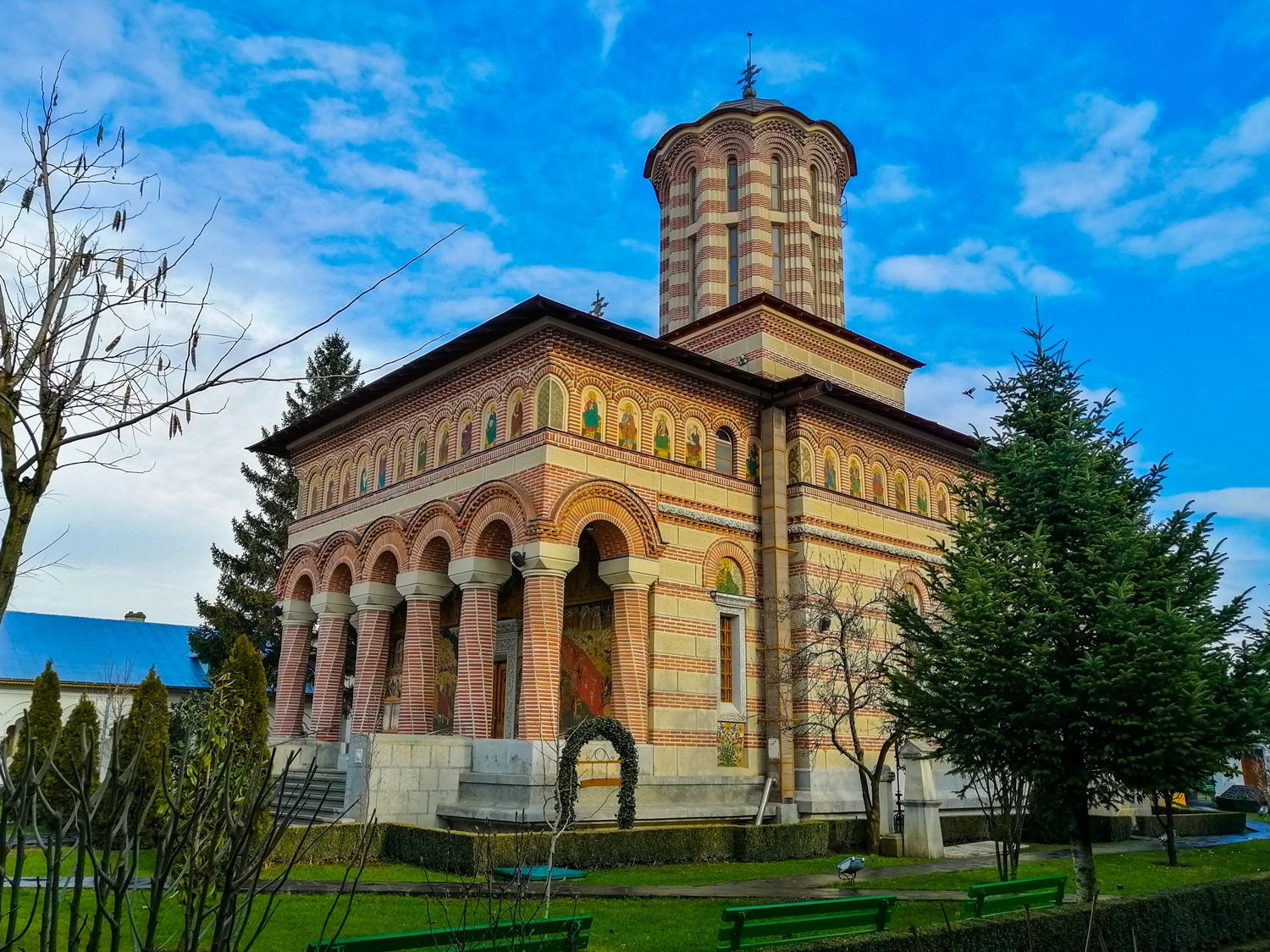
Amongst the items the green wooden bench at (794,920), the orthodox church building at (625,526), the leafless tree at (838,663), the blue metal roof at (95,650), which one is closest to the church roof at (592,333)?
the orthodox church building at (625,526)

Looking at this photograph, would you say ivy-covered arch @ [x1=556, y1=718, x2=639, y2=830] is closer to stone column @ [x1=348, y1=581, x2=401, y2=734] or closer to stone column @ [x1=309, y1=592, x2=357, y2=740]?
stone column @ [x1=348, y1=581, x2=401, y2=734]

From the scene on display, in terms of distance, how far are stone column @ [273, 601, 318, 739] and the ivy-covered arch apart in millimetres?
9597

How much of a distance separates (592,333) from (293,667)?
433 inches

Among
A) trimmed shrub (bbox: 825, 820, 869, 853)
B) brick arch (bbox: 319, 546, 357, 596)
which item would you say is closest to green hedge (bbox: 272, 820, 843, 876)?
trimmed shrub (bbox: 825, 820, 869, 853)

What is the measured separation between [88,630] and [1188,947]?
3392cm

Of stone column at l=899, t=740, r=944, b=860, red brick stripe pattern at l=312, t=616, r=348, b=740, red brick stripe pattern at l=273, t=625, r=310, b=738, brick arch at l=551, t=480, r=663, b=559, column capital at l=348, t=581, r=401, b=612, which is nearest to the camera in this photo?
stone column at l=899, t=740, r=944, b=860

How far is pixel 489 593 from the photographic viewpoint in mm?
17203

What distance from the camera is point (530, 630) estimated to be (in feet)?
52.0

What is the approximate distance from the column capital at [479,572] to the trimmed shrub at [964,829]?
8.83 metres

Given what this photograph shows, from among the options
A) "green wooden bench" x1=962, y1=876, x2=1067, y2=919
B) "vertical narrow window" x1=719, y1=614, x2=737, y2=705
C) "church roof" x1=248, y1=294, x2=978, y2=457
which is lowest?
"green wooden bench" x1=962, y1=876, x2=1067, y2=919

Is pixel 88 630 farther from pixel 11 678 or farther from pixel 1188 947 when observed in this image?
pixel 1188 947

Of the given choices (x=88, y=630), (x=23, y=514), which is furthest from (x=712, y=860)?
(x=88, y=630)

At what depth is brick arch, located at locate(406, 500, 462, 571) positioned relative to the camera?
18000 millimetres

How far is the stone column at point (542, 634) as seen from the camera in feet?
50.6
